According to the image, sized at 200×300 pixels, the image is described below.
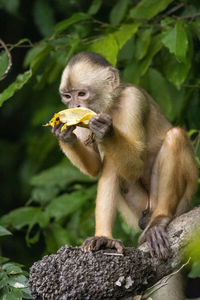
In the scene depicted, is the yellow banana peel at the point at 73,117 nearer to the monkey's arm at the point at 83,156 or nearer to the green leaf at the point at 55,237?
the monkey's arm at the point at 83,156

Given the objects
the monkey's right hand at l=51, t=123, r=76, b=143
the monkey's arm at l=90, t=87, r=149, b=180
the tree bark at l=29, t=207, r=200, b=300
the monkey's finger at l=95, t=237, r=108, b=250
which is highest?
the monkey's right hand at l=51, t=123, r=76, b=143

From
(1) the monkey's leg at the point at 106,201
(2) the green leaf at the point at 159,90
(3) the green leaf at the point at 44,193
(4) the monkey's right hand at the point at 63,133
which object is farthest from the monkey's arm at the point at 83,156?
(3) the green leaf at the point at 44,193

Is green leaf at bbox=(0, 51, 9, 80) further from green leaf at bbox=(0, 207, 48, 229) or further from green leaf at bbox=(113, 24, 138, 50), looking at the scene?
green leaf at bbox=(0, 207, 48, 229)

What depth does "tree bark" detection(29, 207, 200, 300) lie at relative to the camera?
19.7ft

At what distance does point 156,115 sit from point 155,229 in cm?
191

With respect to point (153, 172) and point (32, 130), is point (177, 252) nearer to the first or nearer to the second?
point (153, 172)

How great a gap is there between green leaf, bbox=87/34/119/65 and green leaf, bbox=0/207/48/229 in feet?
8.68

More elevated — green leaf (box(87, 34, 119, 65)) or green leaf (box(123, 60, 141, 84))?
green leaf (box(87, 34, 119, 65))

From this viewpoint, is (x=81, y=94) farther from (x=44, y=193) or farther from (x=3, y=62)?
(x=44, y=193)

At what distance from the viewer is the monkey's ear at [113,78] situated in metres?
8.41

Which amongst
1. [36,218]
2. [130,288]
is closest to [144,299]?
→ [130,288]

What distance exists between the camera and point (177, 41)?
8203mm

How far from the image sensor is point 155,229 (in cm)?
724

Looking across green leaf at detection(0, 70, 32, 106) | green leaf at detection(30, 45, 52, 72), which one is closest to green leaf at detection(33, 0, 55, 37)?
green leaf at detection(30, 45, 52, 72)
